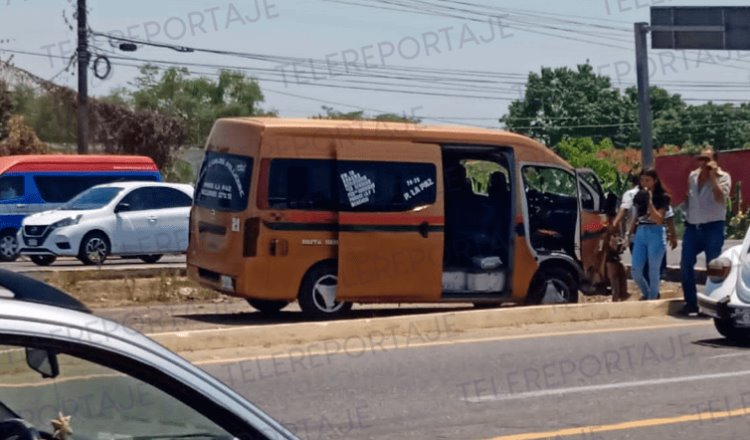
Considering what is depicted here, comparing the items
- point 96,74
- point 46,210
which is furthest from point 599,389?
point 96,74

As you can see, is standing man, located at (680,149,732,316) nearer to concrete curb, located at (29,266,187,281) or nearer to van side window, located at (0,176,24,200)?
concrete curb, located at (29,266,187,281)

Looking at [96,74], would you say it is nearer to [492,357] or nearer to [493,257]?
[493,257]

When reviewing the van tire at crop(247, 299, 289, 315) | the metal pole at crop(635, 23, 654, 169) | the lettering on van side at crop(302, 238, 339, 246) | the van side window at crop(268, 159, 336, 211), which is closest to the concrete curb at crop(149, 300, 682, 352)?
the lettering on van side at crop(302, 238, 339, 246)

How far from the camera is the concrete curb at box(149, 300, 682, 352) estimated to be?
1160 centimetres

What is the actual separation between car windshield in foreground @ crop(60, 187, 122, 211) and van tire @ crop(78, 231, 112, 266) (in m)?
0.59

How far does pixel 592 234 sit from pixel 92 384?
13559 millimetres

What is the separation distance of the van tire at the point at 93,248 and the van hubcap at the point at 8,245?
3025 mm

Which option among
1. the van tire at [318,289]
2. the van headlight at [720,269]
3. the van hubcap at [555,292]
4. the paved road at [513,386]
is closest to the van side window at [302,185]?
the van tire at [318,289]

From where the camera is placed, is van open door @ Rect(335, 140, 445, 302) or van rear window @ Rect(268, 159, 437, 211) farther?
van open door @ Rect(335, 140, 445, 302)

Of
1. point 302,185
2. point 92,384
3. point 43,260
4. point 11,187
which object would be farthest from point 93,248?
point 92,384

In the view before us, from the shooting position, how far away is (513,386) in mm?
10383

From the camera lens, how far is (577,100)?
295ft

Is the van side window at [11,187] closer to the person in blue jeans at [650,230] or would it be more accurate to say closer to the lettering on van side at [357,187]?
the lettering on van side at [357,187]

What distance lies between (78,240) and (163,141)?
21.3 m
